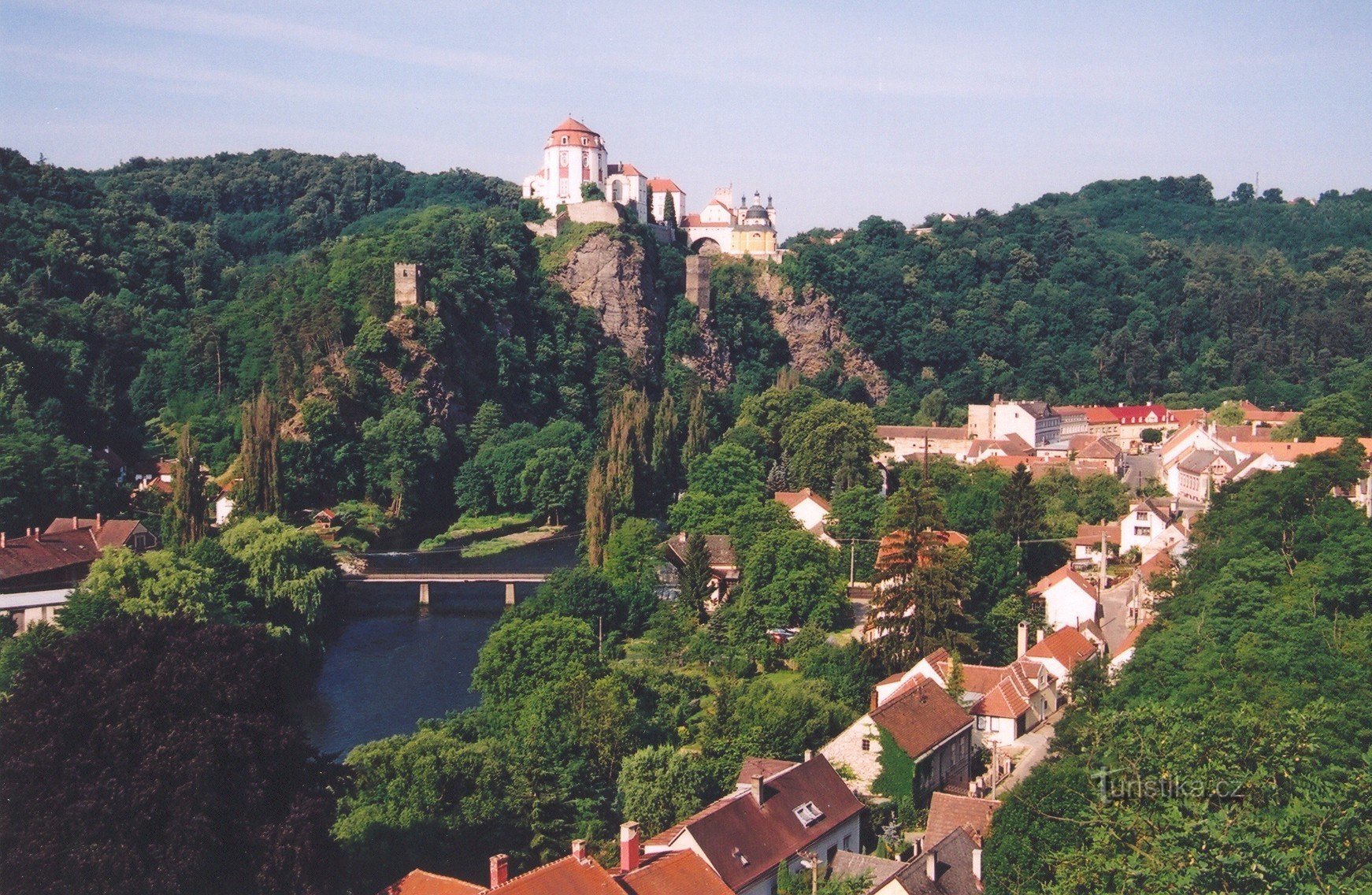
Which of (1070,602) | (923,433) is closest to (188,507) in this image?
(1070,602)

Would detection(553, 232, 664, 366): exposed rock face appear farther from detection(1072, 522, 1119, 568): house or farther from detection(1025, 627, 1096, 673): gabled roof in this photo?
detection(1025, 627, 1096, 673): gabled roof

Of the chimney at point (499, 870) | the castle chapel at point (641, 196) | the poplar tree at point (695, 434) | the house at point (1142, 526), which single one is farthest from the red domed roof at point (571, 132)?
the chimney at point (499, 870)

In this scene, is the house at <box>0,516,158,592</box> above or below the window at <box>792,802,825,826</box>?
above

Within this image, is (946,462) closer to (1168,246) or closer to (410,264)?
(410,264)

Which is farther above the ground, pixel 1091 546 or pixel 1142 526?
pixel 1142 526

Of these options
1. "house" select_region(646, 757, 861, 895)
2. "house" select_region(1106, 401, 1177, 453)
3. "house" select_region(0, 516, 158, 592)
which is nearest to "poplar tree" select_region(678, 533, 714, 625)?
"house" select_region(0, 516, 158, 592)

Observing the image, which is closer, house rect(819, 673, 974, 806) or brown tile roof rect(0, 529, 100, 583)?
house rect(819, 673, 974, 806)

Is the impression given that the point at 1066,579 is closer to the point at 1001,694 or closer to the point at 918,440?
the point at 1001,694
